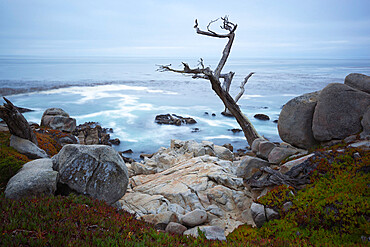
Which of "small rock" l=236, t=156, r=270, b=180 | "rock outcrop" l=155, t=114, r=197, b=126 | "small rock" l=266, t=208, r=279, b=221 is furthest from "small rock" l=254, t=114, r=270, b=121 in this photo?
"small rock" l=266, t=208, r=279, b=221

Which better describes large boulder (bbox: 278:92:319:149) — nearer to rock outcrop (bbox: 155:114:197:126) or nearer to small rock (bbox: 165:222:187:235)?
small rock (bbox: 165:222:187:235)

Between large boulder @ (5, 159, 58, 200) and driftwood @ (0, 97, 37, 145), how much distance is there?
175 inches

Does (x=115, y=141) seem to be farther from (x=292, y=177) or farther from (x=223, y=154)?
(x=292, y=177)

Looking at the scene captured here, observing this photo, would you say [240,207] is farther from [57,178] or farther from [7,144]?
[7,144]

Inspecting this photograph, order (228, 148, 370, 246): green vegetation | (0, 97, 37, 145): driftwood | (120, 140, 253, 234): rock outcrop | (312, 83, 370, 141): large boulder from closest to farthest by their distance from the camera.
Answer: (228, 148, 370, 246): green vegetation < (120, 140, 253, 234): rock outcrop < (312, 83, 370, 141): large boulder < (0, 97, 37, 145): driftwood

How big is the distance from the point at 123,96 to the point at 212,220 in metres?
47.2

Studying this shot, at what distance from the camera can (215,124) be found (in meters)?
32.8

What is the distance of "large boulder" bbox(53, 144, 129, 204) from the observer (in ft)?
30.7

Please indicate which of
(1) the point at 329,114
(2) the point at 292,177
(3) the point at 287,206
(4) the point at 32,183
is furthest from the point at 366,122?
(4) the point at 32,183

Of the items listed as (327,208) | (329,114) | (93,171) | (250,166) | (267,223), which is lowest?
(267,223)

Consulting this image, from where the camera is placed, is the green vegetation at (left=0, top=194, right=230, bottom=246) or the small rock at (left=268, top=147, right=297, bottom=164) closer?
the green vegetation at (left=0, top=194, right=230, bottom=246)

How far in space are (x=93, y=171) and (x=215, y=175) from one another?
16.3 feet

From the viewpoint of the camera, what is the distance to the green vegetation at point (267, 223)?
558 centimetres

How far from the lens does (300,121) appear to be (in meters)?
12.2
